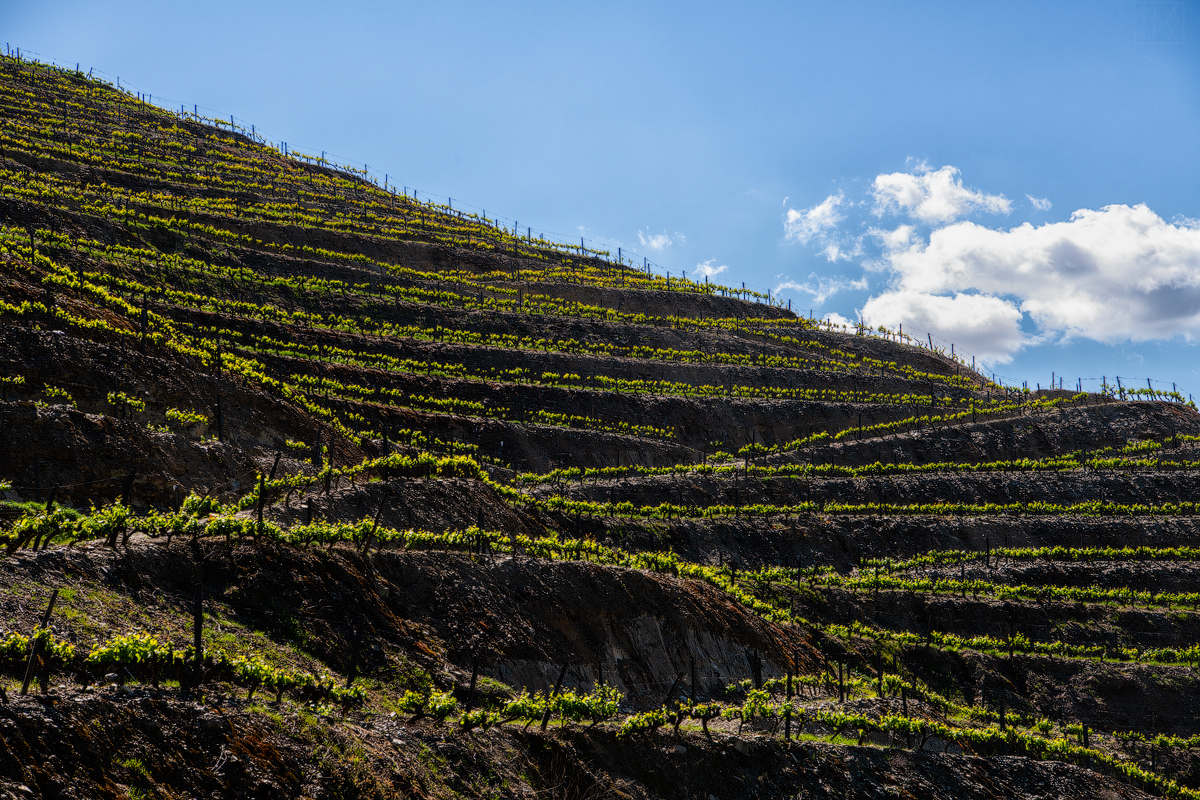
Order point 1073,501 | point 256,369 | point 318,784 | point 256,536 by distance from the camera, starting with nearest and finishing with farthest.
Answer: point 318,784 → point 256,536 → point 256,369 → point 1073,501

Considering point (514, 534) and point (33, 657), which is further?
point (514, 534)

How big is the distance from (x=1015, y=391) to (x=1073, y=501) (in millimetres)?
25163

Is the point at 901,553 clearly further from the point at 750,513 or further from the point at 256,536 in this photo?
the point at 256,536

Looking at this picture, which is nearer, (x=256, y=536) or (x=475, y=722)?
(x=475, y=722)

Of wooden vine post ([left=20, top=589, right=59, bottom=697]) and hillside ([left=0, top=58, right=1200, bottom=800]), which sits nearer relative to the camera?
wooden vine post ([left=20, top=589, right=59, bottom=697])

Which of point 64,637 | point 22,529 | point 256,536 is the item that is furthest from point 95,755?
Answer: point 256,536

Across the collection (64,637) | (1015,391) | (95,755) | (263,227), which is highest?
(263,227)

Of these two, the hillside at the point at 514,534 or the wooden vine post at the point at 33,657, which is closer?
the wooden vine post at the point at 33,657

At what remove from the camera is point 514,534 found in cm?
3181

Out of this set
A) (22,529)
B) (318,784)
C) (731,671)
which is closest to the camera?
(318,784)

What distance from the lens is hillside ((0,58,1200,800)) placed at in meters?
14.7

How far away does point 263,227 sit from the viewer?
68.1 metres

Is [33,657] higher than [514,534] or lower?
lower

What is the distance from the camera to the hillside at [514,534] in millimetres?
14734
